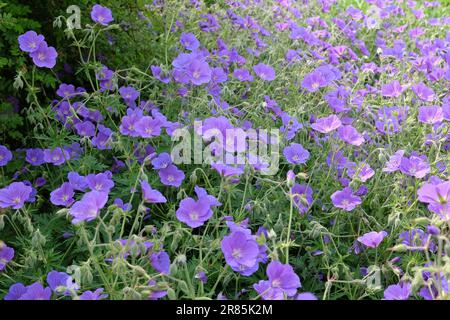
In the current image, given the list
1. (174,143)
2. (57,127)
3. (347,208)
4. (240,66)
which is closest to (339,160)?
(347,208)

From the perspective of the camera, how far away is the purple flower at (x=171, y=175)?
2.27 m

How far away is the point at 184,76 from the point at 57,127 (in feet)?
2.09

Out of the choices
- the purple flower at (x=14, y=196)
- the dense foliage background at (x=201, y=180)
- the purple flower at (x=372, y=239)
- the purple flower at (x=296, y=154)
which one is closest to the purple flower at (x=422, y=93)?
the dense foliage background at (x=201, y=180)

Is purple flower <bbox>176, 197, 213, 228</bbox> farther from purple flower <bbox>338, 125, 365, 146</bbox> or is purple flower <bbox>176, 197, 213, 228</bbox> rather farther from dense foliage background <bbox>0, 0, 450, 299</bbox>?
purple flower <bbox>338, 125, 365, 146</bbox>

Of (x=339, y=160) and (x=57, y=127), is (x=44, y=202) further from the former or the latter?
(x=339, y=160)

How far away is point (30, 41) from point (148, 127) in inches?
25.1

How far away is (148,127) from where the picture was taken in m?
2.35

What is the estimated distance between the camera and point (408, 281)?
1.78m

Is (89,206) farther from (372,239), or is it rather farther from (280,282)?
(372,239)

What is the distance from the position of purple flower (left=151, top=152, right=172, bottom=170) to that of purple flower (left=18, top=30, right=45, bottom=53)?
2.32 ft

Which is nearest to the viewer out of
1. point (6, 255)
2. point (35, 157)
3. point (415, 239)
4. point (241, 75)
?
point (6, 255)

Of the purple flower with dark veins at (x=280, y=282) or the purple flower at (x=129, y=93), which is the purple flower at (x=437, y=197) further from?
the purple flower at (x=129, y=93)

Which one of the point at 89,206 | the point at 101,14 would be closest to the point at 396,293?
the point at 89,206

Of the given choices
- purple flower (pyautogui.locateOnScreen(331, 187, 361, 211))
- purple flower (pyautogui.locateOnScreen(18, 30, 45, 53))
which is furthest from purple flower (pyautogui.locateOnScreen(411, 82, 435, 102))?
purple flower (pyautogui.locateOnScreen(18, 30, 45, 53))
